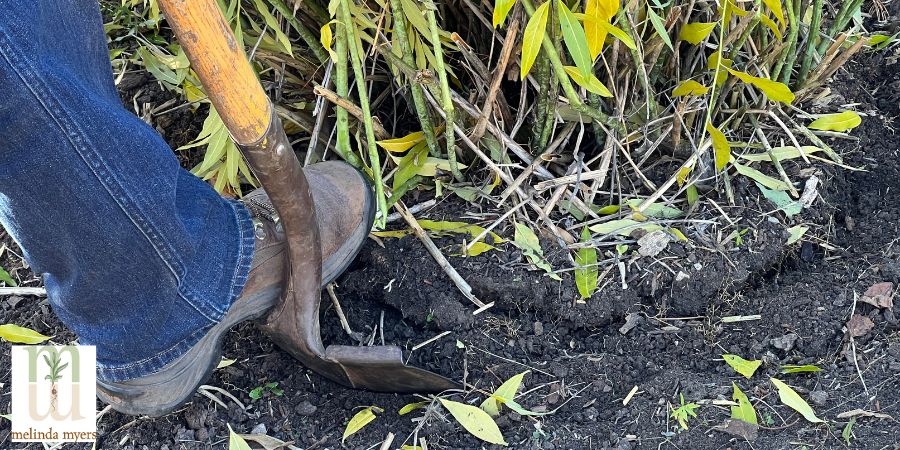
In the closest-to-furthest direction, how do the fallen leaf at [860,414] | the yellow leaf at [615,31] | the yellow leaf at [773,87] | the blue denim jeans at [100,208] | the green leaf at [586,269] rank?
the blue denim jeans at [100,208] < the yellow leaf at [615,31] < the fallen leaf at [860,414] < the yellow leaf at [773,87] < the green leaf at [586,269]

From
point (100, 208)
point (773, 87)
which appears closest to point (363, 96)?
point (100, 208)

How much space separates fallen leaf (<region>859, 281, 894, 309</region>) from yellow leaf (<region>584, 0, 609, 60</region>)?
71 cm

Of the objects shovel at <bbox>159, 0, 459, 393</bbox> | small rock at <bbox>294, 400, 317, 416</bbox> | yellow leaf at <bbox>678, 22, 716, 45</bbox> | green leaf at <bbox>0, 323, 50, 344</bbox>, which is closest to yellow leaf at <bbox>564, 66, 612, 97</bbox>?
yellow leaf at <bbox>678, 22, 716, 45</bbox>

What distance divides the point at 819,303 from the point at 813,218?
7.9 inches

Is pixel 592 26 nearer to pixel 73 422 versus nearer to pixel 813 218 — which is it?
pixel 813 218

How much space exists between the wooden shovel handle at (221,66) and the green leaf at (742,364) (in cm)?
87

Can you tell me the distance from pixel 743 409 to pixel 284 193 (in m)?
0.81

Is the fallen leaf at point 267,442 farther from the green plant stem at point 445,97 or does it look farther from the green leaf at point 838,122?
the green leaf at point 838,122

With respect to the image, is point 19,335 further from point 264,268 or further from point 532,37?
point 532,37

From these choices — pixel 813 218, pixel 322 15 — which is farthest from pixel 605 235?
pixel 322 15

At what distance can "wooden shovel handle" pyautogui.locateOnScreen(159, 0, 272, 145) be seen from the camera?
104 centimetres

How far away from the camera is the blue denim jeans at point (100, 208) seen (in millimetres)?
956

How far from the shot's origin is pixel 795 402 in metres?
1.33

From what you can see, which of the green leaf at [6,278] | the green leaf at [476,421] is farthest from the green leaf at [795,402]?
the green leaf at [6,278]
